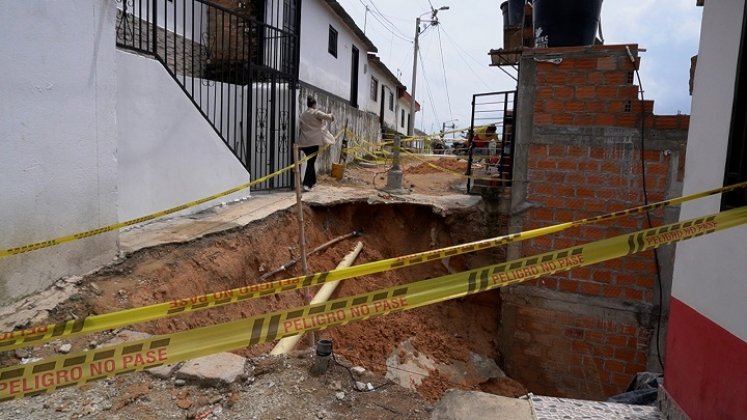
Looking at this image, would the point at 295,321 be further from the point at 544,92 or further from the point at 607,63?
the point at 607,63

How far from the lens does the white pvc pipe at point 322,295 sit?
4.18 metres

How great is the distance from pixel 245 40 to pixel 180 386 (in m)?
7.28

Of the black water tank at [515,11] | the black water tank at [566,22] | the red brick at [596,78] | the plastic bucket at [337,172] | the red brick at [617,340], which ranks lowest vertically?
the red brick at [617,340]

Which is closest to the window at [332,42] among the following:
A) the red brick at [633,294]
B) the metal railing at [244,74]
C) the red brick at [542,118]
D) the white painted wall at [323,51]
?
the white painted wall at [323,51]

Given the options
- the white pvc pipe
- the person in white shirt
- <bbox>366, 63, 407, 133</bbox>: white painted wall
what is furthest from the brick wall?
<bbox>366, 63, 407, 133</bbox>: white painted wall

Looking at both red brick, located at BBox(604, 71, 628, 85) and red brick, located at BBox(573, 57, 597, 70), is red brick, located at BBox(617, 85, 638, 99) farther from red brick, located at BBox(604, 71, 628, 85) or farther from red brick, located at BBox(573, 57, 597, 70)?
red brick, located at BBox(573, 57, 597, 70)

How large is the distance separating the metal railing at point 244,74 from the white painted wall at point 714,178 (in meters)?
5.78

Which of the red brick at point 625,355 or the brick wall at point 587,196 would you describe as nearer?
the brick wall at point 587,196

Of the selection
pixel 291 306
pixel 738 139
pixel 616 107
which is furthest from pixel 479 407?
pixel 616 107

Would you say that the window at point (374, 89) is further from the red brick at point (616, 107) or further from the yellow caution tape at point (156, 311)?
the yellow caution tape at point (156, 311)

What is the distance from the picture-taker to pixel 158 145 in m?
5.53

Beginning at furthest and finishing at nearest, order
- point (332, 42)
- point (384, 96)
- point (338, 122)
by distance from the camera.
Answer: point (384, 96)
point (332, 42)
point (338, 122)

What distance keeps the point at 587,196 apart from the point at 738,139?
3.13 metres

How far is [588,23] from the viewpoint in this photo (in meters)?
5.75
